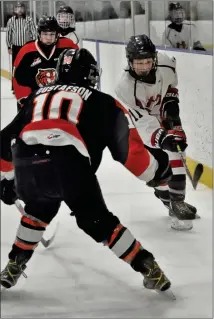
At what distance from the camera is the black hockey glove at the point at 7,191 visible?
2352mm

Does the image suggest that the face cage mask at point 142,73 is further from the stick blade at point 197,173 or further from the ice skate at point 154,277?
the ice skate at point 154,277

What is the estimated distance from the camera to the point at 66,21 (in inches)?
86.3

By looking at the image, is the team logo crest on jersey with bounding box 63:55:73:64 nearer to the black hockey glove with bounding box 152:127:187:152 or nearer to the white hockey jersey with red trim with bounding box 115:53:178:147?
the white hockey jersey with red trim with bounding box 115:53:178:147

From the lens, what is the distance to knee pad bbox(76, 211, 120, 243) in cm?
212

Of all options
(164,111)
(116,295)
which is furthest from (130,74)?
(116,295)

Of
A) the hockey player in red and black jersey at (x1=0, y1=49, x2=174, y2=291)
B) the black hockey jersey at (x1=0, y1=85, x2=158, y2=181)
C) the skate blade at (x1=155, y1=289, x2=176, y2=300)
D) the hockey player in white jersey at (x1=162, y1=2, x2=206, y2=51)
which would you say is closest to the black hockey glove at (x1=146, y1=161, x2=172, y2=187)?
the hockey player in red and black jersey at (x1=0, y1=49, x2=174, y2=291)

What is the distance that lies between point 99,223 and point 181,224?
445 mm

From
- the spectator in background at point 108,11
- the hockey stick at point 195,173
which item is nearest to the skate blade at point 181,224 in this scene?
the hockey stick at point 195,173

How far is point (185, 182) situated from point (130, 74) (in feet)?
1.24

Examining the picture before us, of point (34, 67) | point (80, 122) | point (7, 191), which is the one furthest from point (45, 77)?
point (7, 191)

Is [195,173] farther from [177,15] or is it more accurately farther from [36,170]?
[36,170]

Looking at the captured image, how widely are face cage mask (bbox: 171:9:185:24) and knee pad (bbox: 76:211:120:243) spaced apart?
2.23 feet

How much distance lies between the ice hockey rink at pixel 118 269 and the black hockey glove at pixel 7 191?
24cm

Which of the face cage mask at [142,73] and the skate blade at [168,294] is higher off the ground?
the face cage mask at [142,73]
